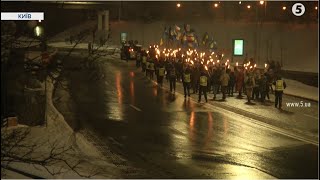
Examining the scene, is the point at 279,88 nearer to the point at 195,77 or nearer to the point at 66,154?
the point at 195,77

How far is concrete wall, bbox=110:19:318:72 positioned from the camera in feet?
168

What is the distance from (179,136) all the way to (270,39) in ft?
140

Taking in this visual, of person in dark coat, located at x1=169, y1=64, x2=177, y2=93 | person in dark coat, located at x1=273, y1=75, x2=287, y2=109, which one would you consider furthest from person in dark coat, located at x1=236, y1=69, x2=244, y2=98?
person in dark coat, located at x1=273, y1=75, x2=287, y2=109

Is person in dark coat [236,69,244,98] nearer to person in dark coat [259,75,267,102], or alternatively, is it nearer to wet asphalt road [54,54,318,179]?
person in dark coat [259,75,267,102]

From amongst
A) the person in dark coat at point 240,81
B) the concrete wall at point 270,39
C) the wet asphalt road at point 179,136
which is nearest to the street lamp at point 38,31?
the wet asphalt road at point 179,136

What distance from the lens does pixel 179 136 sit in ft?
52.4

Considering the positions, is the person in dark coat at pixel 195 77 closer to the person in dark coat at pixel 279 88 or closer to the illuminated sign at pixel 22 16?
the person in dark coat at pixel 279 88

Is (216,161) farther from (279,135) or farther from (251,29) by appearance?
(251,29)

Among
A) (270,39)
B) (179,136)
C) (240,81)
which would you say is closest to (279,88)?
(240,81)

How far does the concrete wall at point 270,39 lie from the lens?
5134 cm

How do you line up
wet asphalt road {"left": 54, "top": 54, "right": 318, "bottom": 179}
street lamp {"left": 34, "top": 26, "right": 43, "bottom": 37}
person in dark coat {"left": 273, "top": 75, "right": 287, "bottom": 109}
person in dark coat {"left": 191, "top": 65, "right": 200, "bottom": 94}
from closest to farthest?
street lamp {"left": 34, "top": 26, "right": 43, "bottom": 37}, wet asphalt road {"left": 54, "top": 54, "right": 318, "bottom": 179}, person in dark coat {"left": 273, "top": 75, "right": 287, "bottom": 109}, person in dark coat {"left": 191, "top": 65, "right": 200, "bottom": 94}

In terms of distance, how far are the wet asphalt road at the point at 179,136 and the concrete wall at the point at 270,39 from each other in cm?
2631

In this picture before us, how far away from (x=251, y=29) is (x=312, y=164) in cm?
4725

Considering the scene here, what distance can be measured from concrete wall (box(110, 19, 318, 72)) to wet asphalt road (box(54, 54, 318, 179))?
26.3 m
